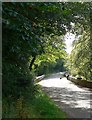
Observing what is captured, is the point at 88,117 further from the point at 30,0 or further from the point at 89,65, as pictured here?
the point at 89,65

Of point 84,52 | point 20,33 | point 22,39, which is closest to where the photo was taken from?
point 20,33

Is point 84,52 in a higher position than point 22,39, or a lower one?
higher

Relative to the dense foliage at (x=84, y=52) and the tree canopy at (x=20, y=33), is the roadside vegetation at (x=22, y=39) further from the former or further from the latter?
the dense foliage at (x=84, y=52)

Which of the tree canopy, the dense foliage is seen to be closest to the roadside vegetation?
the tree canopy

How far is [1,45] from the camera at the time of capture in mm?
5887

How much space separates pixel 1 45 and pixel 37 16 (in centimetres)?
160

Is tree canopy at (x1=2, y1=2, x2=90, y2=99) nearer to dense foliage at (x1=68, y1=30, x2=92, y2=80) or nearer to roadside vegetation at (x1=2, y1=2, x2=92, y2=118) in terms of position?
roadside vegetation at (x1=2, y1=2, x2=92, y2=118)

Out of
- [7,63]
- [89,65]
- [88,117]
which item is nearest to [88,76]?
[89,65]

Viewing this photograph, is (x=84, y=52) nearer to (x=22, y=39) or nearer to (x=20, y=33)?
(x=22, y=39)

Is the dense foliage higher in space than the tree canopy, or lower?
higher

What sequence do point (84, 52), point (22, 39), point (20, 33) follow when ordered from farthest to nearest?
point (84, 52), point (22, 39), point (20, 33)

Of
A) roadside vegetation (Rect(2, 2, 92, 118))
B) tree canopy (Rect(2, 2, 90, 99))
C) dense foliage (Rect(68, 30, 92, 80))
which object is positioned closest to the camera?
tree canopy (Rect(2, 2, 90, 99))

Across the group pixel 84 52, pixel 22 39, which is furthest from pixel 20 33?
pixel 84 52

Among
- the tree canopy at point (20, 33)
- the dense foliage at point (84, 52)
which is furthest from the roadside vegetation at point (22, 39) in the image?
the dense foliage at point (84, 52)
